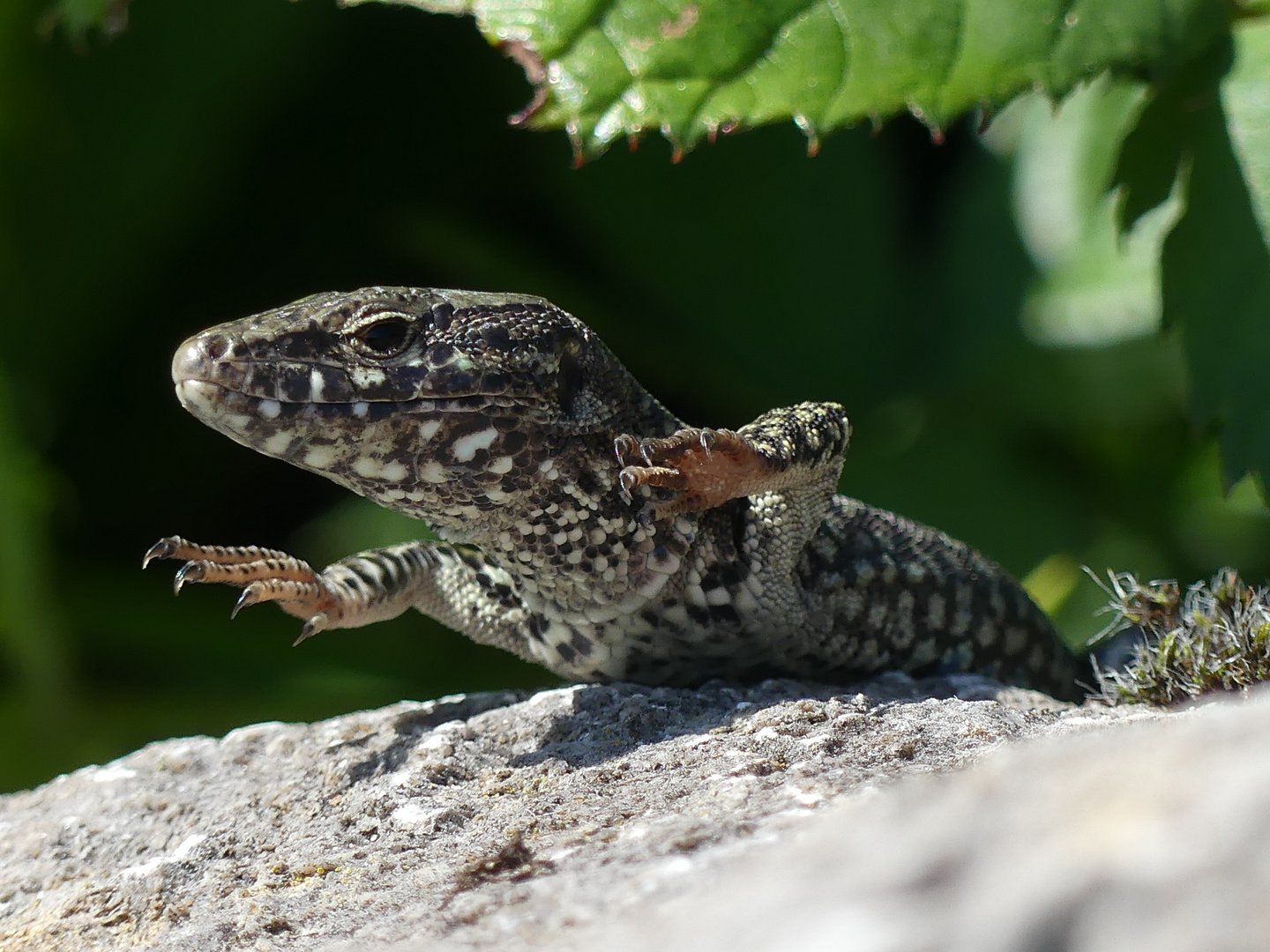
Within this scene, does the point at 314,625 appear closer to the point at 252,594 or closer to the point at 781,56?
the point at 252,594

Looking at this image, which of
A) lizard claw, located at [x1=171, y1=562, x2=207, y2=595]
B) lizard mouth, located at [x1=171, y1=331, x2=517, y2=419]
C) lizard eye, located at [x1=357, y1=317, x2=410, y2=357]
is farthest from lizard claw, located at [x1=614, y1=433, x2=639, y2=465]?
lizard claw, located at [x1=171, y1=562, x2=207, y2=595]

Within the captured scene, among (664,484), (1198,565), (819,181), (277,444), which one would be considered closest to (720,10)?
(664,484)

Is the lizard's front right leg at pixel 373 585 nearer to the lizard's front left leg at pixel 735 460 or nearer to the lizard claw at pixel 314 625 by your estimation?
the lizard claw at pixel 314 625

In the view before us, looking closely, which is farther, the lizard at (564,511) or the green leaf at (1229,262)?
the green leaf at (1229,262)

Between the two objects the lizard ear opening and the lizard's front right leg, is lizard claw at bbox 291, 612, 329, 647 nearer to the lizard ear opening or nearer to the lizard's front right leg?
the lizard's front right leg

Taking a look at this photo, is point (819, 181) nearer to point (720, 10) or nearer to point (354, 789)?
point (720, 10)

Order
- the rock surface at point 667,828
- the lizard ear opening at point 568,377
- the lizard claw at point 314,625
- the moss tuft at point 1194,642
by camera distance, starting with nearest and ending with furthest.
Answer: the rock surface at point 667,828
the moss tuft at point 1194,642
the lizard ear opening at point 568,377
the lizard claw at point 314,625

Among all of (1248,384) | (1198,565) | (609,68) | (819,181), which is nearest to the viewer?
(609,68)

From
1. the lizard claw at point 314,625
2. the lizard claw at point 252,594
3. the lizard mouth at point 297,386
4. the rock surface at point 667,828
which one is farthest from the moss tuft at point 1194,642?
the lizard claw at point 252,594
